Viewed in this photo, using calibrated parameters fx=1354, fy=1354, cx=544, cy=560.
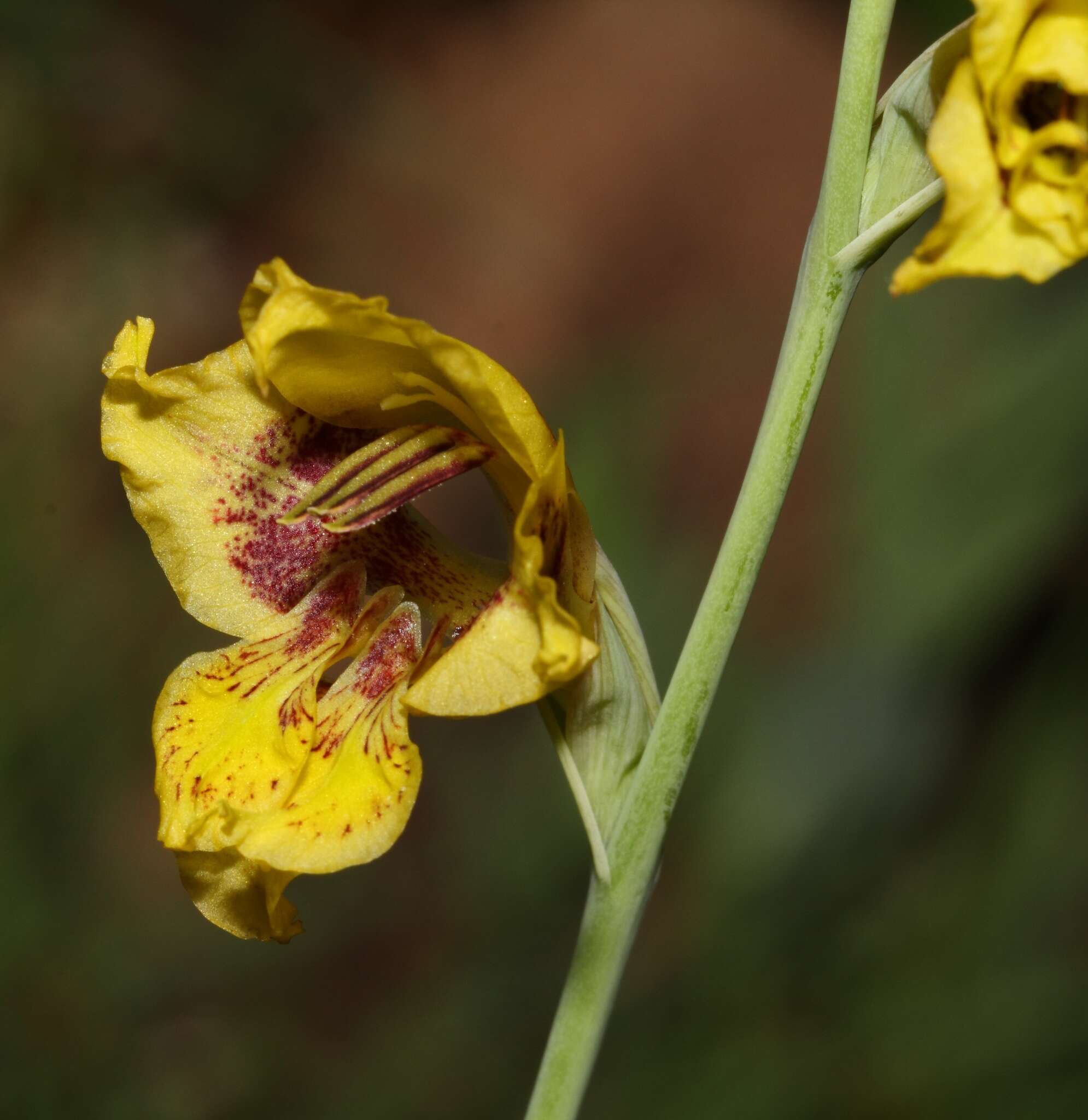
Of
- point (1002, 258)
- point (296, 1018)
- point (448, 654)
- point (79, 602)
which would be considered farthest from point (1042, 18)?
point (296, 1018)

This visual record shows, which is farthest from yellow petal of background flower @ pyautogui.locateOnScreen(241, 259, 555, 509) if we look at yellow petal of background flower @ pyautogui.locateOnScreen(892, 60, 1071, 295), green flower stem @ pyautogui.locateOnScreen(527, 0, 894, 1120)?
yellow petal of background flower @ pyautogui.locateOnScreen(892, 60, 1071, 295)

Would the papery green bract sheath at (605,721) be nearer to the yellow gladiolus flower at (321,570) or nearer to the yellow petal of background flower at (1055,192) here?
the yellow gladiolus flower at (321,570)

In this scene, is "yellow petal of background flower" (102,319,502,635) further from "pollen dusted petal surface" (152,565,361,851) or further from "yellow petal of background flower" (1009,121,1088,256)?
"yellow petal of background flower" (1009,121,1088,256)

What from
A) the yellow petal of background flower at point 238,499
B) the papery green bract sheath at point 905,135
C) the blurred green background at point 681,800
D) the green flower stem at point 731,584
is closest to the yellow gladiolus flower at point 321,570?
the yellow petal of background flower at point 238,499

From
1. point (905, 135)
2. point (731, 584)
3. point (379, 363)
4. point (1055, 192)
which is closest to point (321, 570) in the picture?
point (379, 363)

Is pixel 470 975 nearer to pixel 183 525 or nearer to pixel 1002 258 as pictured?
pixel 183 525
